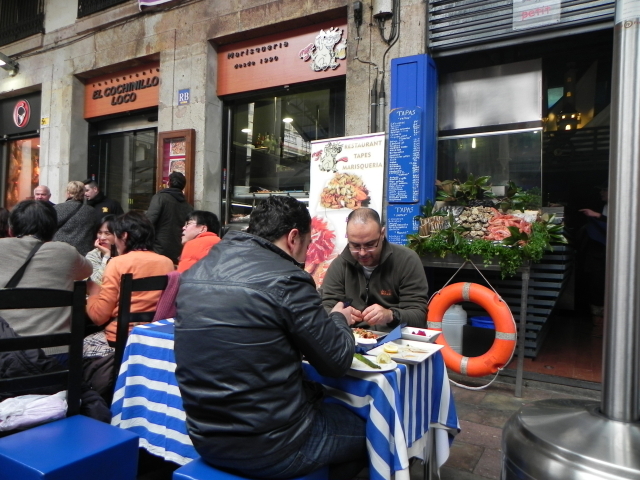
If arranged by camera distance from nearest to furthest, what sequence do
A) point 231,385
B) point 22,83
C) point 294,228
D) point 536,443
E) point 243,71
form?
point 536,443
point 231,385
point 294,228
point 243,71
point 22,83

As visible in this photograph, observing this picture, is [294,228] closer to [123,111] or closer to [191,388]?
[191,388]

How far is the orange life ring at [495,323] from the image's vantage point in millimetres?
4387

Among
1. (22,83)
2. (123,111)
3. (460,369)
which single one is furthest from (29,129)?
(460,369)

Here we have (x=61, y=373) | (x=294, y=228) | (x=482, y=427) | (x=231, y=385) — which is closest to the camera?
(x=231, y=385)

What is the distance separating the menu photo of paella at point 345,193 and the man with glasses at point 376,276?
242 centimetres

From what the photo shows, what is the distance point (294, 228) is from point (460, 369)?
10.0 ft

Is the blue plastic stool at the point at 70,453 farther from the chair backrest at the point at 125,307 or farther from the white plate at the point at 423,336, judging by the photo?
the white plate at the point at 423,336

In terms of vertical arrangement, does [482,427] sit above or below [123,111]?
below

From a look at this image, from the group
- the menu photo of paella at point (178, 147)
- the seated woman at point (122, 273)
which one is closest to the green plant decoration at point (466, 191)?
the seated woman at point (122, 273)

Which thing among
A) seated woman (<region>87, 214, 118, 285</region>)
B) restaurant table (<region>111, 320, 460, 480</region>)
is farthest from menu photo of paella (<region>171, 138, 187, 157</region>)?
restaurant table (<region>111, 320, 460, 480</region>)

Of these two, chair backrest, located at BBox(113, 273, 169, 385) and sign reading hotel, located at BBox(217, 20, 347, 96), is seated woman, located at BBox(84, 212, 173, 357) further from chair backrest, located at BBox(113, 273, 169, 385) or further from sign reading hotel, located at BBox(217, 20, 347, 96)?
sign reading hotel, located at BBox(217, 20, 347, 96)

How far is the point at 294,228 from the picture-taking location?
2.15m

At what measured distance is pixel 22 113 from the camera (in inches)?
406

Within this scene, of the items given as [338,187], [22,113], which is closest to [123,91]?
[22,113]
